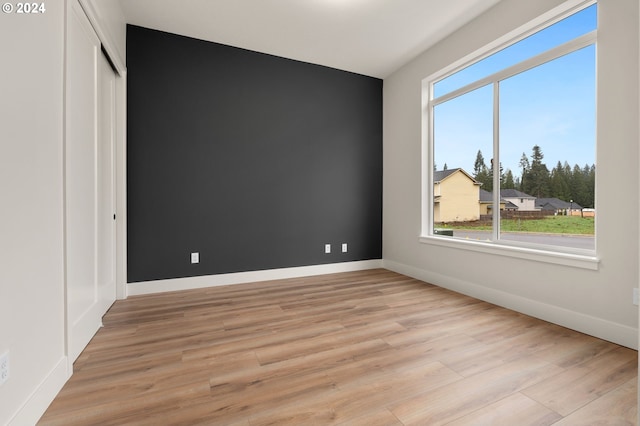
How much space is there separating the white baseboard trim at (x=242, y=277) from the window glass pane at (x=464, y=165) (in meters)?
1.32

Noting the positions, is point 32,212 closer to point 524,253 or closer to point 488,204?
point 524,253

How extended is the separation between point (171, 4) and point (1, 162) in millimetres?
2483

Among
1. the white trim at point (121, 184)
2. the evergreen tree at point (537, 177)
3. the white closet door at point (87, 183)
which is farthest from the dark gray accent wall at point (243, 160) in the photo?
the evergreen tree at point (537, 177)

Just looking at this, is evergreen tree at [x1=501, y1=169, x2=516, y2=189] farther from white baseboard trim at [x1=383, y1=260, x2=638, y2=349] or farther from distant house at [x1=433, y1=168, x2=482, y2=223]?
white baseboard trim at [x1=383, y1=260, x2=638, y2=349]

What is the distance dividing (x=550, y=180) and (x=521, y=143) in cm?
45

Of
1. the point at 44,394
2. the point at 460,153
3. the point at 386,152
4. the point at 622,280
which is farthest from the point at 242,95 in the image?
the point at 622,280

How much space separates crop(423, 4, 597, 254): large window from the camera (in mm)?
2369

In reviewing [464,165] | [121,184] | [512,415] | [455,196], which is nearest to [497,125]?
[464,165]

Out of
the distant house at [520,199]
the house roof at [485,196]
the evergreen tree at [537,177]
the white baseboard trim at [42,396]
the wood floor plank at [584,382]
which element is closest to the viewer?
the white baseboard trim at [42,396]

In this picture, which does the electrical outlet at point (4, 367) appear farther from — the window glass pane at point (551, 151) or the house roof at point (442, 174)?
the house roof at point (442, 174)

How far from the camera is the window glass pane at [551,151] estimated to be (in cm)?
234

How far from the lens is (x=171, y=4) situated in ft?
9.20

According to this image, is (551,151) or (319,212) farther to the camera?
(319,212)

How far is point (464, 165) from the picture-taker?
3.48 meters
